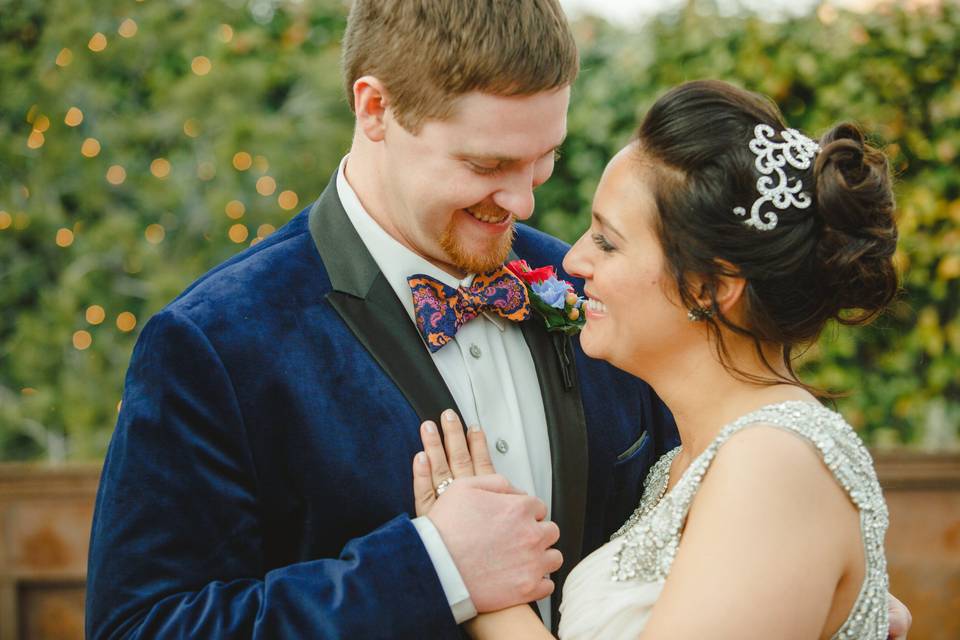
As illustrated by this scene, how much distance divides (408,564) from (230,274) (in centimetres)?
71

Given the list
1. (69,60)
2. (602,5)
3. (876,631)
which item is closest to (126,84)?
(69,60)

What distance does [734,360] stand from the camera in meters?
2.07

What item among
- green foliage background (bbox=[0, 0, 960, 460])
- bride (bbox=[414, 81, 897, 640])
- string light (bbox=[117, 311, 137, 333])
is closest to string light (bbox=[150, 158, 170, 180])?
green foliage background (bbox=[0, 0, 960, 460])

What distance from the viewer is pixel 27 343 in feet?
15.3

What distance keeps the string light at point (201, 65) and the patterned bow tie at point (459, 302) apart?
2916mm

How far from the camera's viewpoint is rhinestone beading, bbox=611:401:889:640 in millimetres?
1823

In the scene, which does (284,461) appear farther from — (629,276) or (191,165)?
(191,165)

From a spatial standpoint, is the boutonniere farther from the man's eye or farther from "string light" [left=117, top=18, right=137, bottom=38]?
"string light" [left=117, top=18, right=137, bottom=38]

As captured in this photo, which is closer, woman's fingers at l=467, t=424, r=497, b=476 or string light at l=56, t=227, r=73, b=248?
woman's fingers at l=467, t=424, r=497, b=476

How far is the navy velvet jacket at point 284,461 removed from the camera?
6.26 feet

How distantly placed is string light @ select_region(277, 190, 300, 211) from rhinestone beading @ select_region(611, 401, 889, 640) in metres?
3.07

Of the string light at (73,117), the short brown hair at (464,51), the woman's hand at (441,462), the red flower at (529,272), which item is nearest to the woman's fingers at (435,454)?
the woman's hand at (441,462)

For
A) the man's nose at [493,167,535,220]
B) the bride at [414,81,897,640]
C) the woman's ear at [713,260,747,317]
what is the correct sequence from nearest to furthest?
1. the bride at [414,81,897,640]
2. the woman's ear at [713,260,747,317]
3. the man's nose at [493,167,535,220]

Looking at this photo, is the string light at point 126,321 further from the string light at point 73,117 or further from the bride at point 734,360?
the bride at point 734,360
